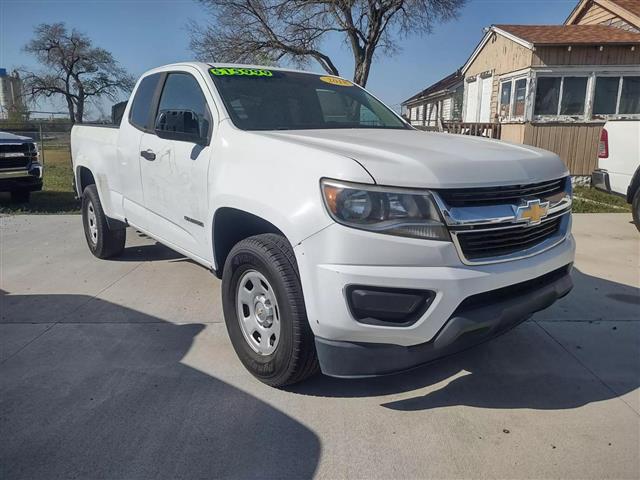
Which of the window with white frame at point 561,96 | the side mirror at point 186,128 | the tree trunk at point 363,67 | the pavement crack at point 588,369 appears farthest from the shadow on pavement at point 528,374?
the tree trunk at point 363,67

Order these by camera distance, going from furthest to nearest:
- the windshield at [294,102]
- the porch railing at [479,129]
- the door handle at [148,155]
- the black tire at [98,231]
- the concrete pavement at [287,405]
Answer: the porch railing at [479,129]
the black tire at [98,231]
the door handle at [148,155]
the windshield at [294,102]
the concrete pavement at [287,405]

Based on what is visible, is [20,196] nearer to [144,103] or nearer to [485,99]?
[144,103]

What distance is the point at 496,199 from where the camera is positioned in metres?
2.57

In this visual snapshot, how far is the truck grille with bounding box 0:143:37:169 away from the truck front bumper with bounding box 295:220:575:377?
29.0 ft

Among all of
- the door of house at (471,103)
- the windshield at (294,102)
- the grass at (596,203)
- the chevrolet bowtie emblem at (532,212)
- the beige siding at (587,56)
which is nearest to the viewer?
the chevrolet bowtie emblem at (532,212)

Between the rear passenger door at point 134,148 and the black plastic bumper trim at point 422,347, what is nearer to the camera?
the black plastic bumper trim at point 422,347

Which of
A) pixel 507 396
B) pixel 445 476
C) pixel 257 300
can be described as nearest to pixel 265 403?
pixel 257 300

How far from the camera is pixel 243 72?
12.8 ft

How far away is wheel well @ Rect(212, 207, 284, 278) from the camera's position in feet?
10.2

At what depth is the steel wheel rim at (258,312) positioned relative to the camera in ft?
9.54

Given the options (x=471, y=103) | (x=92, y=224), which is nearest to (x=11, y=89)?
(x=471, y=103)

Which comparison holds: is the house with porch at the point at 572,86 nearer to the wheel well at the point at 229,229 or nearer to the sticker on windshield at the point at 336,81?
the sticker on windshield at the point at 336,81

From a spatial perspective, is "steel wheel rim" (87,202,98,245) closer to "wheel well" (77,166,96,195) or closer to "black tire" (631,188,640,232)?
"wheel well" (77,166,96,195)

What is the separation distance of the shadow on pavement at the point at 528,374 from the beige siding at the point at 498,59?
35.6ft
